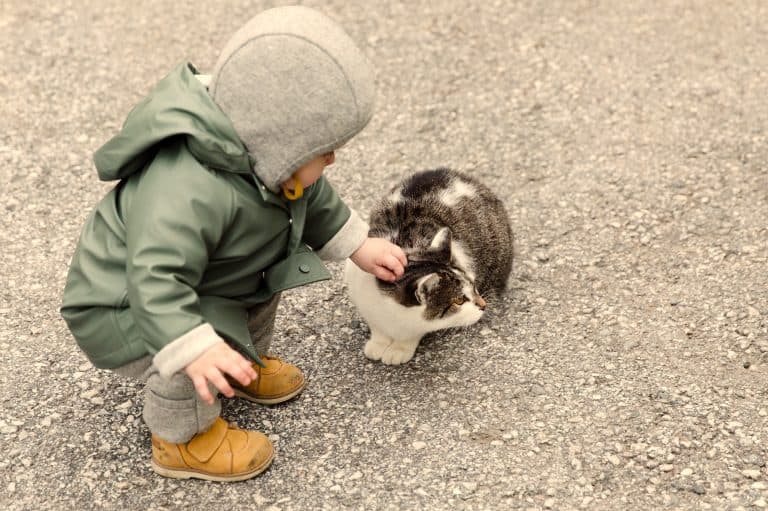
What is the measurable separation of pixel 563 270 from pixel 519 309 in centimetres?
31

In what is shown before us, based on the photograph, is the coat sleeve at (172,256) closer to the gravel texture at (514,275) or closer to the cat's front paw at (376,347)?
the gravel texture at (514,275)

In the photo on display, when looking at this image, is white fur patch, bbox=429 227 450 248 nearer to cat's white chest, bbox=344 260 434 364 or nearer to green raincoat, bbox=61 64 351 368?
cat's white chest, bbox=344 260 434 364

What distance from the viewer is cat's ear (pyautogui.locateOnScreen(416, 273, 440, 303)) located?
296 cm

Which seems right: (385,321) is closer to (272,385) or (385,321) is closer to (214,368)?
(272,385)

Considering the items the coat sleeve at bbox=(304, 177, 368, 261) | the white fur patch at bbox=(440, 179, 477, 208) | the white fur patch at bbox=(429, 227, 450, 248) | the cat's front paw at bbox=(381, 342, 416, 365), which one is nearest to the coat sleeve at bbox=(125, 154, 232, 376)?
the coat sleeve at bbox=(304, 177, 368, 261)

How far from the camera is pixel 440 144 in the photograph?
4457 mm

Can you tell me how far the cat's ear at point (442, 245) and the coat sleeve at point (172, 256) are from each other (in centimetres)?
95

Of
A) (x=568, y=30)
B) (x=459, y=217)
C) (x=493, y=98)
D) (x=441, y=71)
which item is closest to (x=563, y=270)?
(x=459, y=217)

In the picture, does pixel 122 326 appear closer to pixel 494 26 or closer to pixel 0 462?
pixel 0 462

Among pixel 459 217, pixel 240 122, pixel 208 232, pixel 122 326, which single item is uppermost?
pixel 240 122

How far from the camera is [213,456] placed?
2.73 metres

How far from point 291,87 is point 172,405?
964 millimetres

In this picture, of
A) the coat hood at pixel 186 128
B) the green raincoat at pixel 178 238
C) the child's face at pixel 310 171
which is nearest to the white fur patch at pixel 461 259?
the green raincoat at pixel 178 238

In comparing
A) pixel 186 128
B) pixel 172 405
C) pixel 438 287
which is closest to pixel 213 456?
pixel 172 405
